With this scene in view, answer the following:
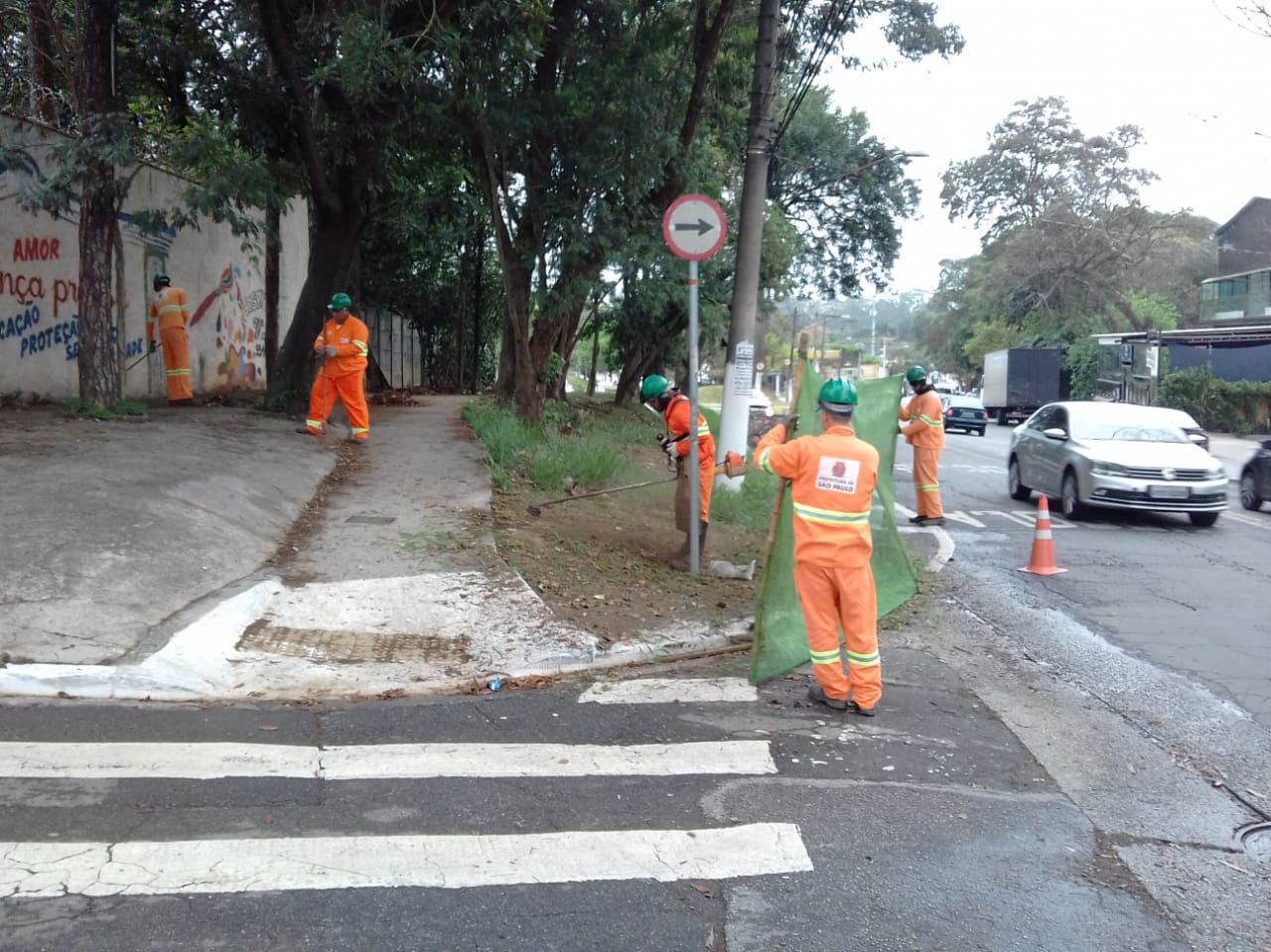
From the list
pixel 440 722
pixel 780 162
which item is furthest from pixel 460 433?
pixel 780 162

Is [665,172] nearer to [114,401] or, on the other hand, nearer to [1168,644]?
[114,401]

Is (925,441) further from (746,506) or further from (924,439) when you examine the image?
(746,506)

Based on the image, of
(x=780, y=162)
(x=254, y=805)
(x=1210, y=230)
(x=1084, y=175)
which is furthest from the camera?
(x=1210, y=230)

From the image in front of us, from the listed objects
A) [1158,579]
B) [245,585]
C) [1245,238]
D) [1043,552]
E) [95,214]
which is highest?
[1245,238]

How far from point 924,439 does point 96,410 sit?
357 inches

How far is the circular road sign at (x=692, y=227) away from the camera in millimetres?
8430

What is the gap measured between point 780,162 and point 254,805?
24013 mm

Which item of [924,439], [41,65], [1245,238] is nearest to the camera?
[924,439]

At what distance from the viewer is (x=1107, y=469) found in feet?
41.8

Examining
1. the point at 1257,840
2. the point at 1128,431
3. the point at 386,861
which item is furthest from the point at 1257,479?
the point at 386,861

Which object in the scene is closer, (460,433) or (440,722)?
(440,722)

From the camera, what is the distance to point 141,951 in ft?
10.5

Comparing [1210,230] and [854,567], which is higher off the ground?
[1210,230]

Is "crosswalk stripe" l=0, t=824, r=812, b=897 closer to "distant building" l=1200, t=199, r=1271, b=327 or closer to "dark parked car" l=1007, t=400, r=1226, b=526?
"dark parked car" l=1007, t=400, r=1226, b=526
